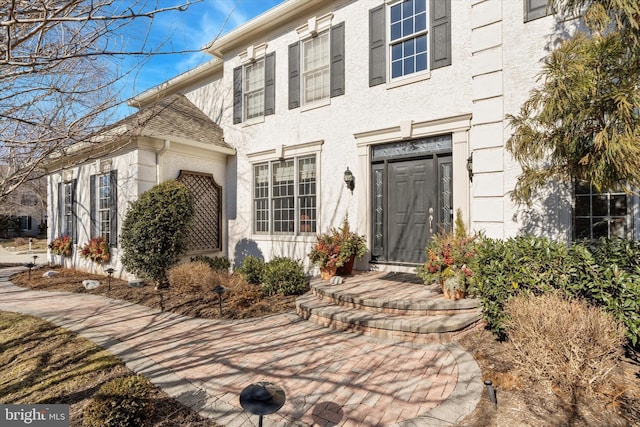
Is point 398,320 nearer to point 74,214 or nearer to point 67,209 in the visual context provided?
point 74,214

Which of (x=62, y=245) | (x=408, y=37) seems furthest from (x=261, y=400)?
(x=62, y=245)

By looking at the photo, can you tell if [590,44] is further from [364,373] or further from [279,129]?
[279,129]

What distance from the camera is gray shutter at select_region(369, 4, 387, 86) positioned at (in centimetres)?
745

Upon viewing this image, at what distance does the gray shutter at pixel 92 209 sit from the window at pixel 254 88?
5153mm

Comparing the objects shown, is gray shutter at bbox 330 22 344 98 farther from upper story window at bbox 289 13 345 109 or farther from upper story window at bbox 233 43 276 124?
upper story window at bbox 233 43 276 124

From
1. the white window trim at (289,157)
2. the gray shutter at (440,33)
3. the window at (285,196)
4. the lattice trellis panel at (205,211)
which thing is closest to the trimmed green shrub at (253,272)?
the white window trim at (289,157)

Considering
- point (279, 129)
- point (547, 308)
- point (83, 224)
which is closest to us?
point (547, 308)

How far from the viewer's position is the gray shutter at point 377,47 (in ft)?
24.5

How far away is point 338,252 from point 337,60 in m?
5.01

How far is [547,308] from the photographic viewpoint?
323 cm

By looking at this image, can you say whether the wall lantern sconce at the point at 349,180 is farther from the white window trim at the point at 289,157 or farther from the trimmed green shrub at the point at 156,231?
the trimmed green shrub at the point at 156,231

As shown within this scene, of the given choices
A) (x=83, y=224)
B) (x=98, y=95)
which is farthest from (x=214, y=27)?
(x=83, y=224)

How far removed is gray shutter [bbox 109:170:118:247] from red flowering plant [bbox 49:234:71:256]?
3373 mm

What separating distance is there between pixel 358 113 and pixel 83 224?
33.0 ft
